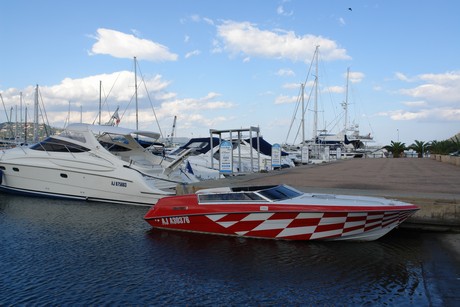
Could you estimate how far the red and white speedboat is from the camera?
30.9 feet

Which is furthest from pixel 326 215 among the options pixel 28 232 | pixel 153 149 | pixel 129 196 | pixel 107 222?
pixel 153 149

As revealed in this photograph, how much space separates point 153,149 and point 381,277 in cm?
2371

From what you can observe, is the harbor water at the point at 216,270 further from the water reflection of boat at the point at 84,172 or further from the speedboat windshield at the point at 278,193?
the water reflection of boat at the point at 84,172

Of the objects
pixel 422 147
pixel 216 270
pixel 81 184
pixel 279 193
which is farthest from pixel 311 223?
pixel 422 147

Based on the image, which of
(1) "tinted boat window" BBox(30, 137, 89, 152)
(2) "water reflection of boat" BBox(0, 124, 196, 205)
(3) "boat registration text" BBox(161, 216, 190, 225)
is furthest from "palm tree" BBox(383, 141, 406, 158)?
(3) "boat registration text" BBox(161, 216, 190, 225)

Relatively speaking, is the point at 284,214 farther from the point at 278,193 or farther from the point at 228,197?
the point at 228,197

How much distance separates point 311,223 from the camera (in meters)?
9.62

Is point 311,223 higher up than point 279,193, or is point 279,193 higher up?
point 279,193

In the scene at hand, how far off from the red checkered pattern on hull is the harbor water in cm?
24

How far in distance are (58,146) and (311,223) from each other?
13337 millimetres

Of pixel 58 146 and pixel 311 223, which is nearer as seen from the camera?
pixel 311 223

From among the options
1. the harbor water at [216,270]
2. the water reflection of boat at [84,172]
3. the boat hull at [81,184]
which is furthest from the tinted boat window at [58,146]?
the harbor water at [216,270]

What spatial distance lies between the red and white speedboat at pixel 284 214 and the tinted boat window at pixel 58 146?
910 cm

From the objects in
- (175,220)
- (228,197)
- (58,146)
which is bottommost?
(175,220)
